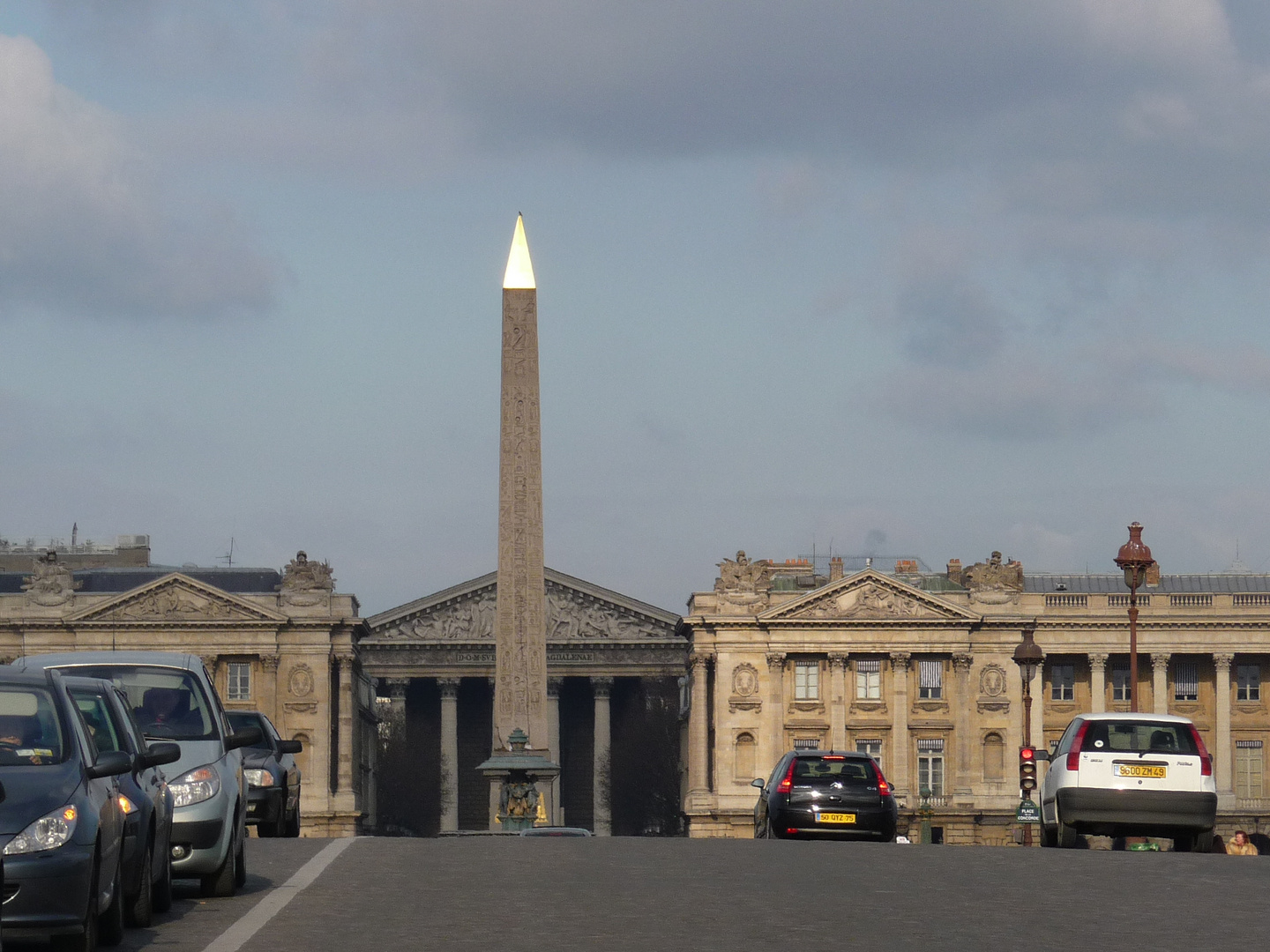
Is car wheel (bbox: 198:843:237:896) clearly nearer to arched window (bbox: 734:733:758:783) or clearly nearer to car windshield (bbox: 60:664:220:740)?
car windshield (bbox: 60:664:220:740)

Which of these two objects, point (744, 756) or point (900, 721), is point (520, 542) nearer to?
point (744, 756)

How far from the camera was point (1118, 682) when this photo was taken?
348ft

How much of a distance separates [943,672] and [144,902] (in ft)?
299

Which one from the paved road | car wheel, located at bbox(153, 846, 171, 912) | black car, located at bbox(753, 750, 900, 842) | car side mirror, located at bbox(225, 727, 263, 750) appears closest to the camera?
the paved road

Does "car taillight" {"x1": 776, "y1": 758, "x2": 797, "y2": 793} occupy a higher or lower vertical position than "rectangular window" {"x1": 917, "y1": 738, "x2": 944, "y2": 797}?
higher

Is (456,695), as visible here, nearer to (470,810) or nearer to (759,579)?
(470,810)

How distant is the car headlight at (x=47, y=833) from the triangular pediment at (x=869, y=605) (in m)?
91.8

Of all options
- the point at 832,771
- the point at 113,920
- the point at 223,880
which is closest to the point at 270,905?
the point at 223,880

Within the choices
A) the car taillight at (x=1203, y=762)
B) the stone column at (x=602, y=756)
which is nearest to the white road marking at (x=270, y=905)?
the car taillight at (x=1203, y=762)

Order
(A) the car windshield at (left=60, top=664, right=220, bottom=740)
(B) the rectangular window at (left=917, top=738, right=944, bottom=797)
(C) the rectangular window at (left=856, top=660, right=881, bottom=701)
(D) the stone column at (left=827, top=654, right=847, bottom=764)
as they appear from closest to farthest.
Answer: (A) the car windshield at (left=60, top=664, right=220, bottom=740) → (B) the rectangular window at (left=917, top=738, right=944, bottom=797) → (D) the stone column at (left=827, top=654, right=847, bottom=764) → (C) the rectangular window at (left=856, top=660, right=881, bottom=701)

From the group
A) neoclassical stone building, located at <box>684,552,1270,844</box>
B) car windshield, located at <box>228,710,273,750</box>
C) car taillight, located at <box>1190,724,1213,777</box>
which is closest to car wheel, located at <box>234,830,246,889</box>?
car windshield, located at <box>228,710,273,750</box>

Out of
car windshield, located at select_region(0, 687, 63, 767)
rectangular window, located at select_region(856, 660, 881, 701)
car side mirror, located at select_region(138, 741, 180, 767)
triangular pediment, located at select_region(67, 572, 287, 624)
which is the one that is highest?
triangular pediment, located at select_region(67, 572, 287, 624)

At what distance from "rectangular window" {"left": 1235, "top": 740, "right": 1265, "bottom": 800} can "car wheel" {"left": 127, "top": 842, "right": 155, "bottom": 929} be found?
9301 cm

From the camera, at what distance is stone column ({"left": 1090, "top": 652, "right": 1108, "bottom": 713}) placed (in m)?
104
